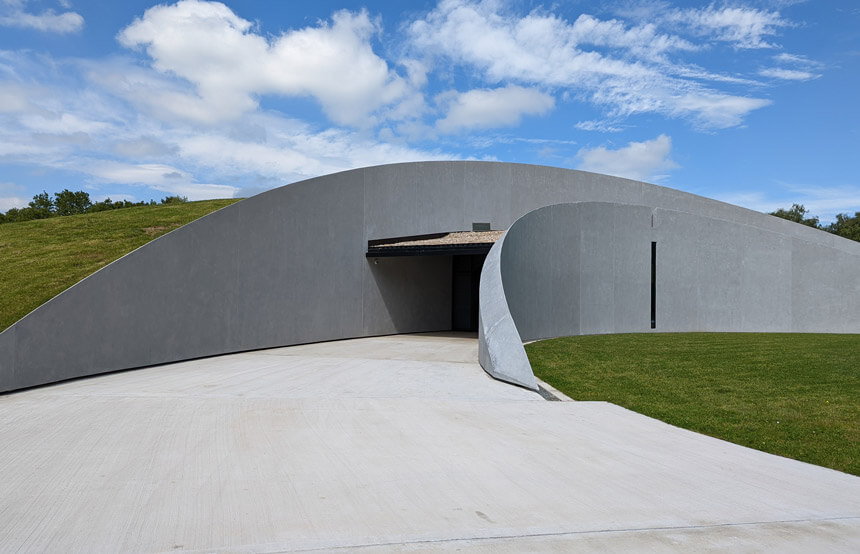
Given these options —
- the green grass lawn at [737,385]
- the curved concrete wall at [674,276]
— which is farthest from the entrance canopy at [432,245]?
the green grass lawn at [737,385]

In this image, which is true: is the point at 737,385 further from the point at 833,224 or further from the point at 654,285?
the point at 833,224

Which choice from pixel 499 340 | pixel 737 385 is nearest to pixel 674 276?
pixel 737 385

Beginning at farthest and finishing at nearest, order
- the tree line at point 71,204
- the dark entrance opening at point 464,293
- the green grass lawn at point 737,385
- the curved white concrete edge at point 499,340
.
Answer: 1. the tree line at point 71,204
2. the dark entrance opening at point 464,293
3. the curved white concrete edge at point 499,340
4. the green grass lawn at point 737,385

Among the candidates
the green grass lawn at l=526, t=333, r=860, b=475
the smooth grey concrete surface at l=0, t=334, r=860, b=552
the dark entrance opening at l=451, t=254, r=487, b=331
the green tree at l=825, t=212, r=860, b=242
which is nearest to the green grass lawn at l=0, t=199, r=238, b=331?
the smooth grey concrete surface at l=0, t=334, r=860, b=552

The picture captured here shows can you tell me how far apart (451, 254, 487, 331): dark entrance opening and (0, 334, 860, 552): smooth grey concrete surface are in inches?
650

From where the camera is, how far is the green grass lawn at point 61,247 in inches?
A: 502

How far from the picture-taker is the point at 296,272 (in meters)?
18.0

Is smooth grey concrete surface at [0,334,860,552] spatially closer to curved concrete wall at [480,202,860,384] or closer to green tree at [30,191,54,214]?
curved concrete wall at [480,202,860,384]

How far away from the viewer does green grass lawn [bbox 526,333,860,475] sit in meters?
7.39

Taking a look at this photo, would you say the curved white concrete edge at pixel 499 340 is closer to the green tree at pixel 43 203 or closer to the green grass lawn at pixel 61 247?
the green grass lawn at pixel 61 247

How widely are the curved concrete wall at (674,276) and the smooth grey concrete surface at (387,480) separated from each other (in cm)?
1006

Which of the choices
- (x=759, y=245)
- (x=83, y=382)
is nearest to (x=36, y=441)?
(x=83, y=382)

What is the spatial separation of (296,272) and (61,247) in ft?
19.6

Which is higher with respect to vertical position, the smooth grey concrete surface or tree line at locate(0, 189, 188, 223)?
tree line at locate(0, 189, 188, 223)
